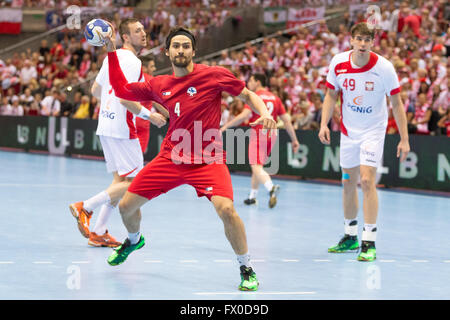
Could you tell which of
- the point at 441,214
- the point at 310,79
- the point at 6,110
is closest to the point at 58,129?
the point at 6,110

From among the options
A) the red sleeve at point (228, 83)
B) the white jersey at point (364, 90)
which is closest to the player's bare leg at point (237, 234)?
the red sleeve at point (228, 83)

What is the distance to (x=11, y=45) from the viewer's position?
3409 cm

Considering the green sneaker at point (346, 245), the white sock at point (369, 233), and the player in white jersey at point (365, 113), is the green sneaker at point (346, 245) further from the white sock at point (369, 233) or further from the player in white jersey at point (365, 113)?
the white sock at point (369, 233)

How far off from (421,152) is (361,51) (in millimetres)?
7847

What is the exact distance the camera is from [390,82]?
8.24m

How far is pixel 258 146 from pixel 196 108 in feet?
21.7

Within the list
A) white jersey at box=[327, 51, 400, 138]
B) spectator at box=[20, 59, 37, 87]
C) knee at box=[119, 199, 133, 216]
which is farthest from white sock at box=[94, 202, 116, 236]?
spectator at box=[20, 59, 37, 87]

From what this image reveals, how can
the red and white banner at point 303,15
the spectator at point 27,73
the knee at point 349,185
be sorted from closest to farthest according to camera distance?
1. the knee at point 349,185
2. the red and white banner at point 303,15
3. the spectator at point 27,73

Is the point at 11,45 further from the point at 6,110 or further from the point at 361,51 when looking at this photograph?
the point at 361,51

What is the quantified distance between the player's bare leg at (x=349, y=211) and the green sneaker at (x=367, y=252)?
0.45m

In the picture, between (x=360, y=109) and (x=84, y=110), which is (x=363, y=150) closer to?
(x=360, y=109)

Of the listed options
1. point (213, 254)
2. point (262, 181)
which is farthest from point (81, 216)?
point (262, 181)

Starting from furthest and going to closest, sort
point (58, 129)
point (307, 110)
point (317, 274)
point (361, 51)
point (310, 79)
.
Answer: point (58, 129) < point (310, 79) < point (307, 110) < point (361, 51) < point (317, 274)

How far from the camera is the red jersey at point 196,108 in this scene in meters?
6.65
